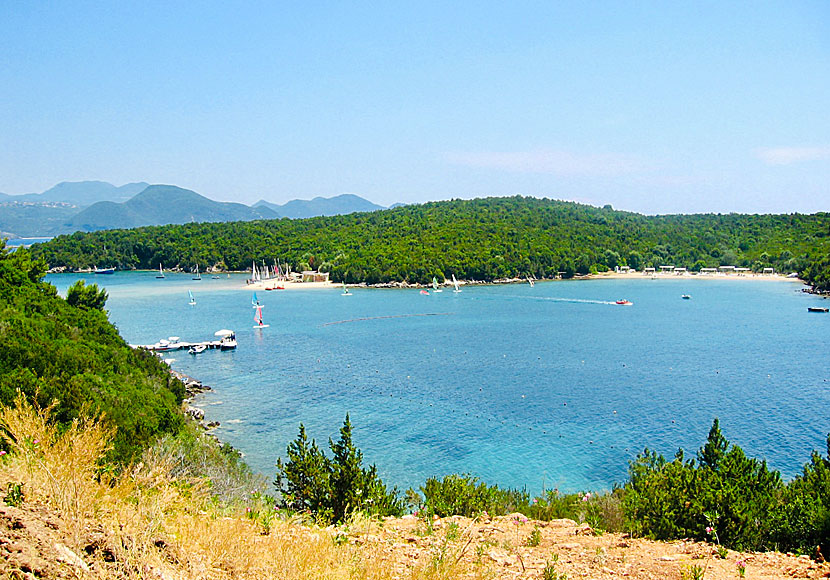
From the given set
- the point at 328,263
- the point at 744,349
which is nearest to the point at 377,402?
the point at 744,349

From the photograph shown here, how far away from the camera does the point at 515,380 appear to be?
124ft

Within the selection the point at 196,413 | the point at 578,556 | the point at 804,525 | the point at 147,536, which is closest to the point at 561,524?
the point at 578,556

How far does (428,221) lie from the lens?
13512cm

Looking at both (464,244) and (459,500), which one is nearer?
(459,500)

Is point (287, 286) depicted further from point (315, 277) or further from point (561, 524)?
point (561, 524)

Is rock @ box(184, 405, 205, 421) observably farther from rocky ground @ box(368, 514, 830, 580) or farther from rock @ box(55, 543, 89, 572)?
rock @ box(55, 543, 89, 572)

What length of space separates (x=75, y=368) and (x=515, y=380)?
24.6m

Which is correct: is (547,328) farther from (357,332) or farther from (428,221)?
(428,221)

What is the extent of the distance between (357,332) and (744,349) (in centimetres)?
3176

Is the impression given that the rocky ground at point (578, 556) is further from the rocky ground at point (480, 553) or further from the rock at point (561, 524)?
the rock at point (561, 524)

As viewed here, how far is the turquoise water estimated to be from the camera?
84.7 ft

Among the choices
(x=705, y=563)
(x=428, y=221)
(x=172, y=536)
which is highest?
(x=428, y=221)

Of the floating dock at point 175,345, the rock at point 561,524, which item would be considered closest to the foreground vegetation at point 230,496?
the rock at point 561,524

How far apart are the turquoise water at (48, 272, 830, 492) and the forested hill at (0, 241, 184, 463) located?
4366 mm
